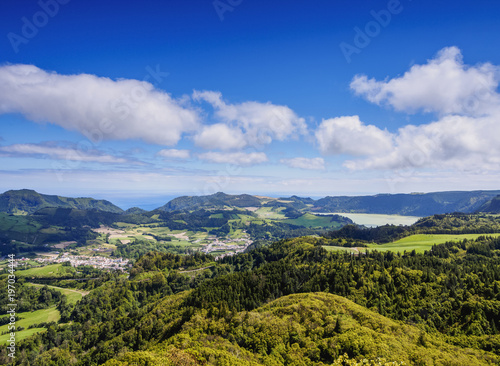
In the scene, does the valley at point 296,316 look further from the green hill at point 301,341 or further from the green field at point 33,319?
the green field at point 33,319

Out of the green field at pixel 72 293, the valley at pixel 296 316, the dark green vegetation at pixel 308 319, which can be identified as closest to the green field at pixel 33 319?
the valley at pixel 296 316

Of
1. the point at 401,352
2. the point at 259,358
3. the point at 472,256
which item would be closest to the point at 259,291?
the point at 259,358

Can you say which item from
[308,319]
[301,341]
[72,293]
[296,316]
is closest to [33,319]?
[72,293]

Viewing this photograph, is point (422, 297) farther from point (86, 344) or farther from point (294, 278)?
point (86, 344)

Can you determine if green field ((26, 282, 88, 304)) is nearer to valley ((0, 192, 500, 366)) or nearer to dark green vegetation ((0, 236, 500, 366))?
valley ((0, 192, 500, 366))

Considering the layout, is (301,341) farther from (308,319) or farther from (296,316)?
(308,319)
